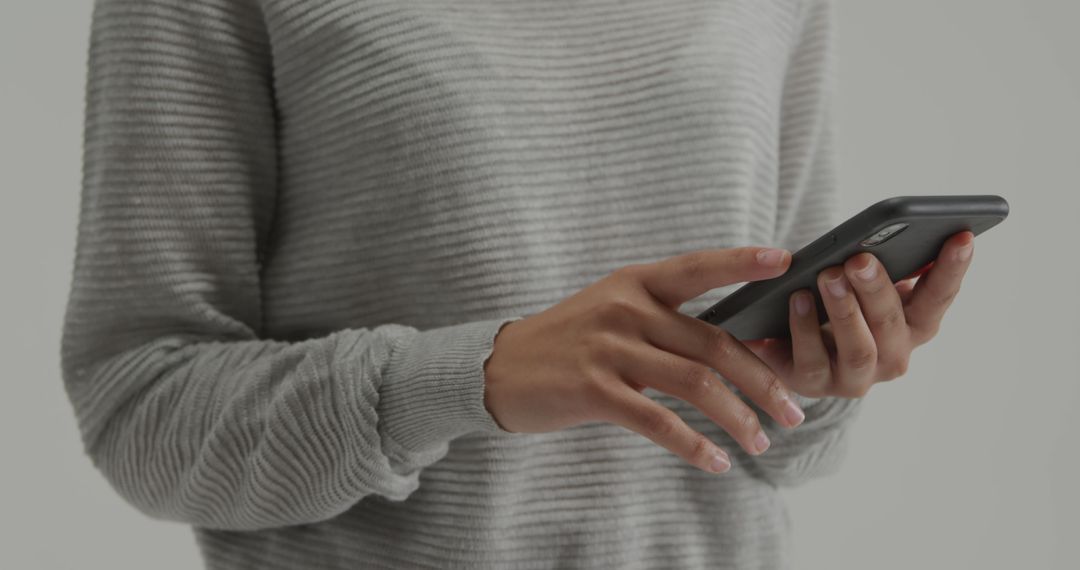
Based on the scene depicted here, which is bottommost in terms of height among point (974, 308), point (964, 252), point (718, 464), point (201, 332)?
point (974, 308)

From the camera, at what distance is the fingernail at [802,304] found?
56cm

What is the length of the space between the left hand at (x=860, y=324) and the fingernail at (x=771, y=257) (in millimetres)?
41

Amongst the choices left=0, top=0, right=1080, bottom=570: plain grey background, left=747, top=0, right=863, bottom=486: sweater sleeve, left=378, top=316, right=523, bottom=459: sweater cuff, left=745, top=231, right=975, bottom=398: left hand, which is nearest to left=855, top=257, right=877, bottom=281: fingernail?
left=745, top=231, right=975, bottom=398: left hand

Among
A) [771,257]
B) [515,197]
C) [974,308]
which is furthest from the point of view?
[974,308]

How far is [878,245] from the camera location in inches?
20.2

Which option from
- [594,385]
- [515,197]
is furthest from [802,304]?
[515,197]

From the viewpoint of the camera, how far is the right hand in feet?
1.73

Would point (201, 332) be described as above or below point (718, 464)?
below

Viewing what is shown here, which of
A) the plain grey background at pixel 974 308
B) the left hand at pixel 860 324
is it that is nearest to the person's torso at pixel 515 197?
the left hand at pixel 860 324

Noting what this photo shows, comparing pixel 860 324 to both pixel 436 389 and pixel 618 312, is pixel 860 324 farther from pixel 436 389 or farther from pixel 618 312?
pixel 436 389

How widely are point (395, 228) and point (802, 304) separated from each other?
1.03ft

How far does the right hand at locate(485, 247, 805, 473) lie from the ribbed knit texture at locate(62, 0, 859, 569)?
15cm

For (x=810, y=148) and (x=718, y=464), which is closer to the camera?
(x=718, y=464)

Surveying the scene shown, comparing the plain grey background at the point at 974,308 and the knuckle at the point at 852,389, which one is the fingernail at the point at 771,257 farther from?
the plain grey background at the point at 974,308
